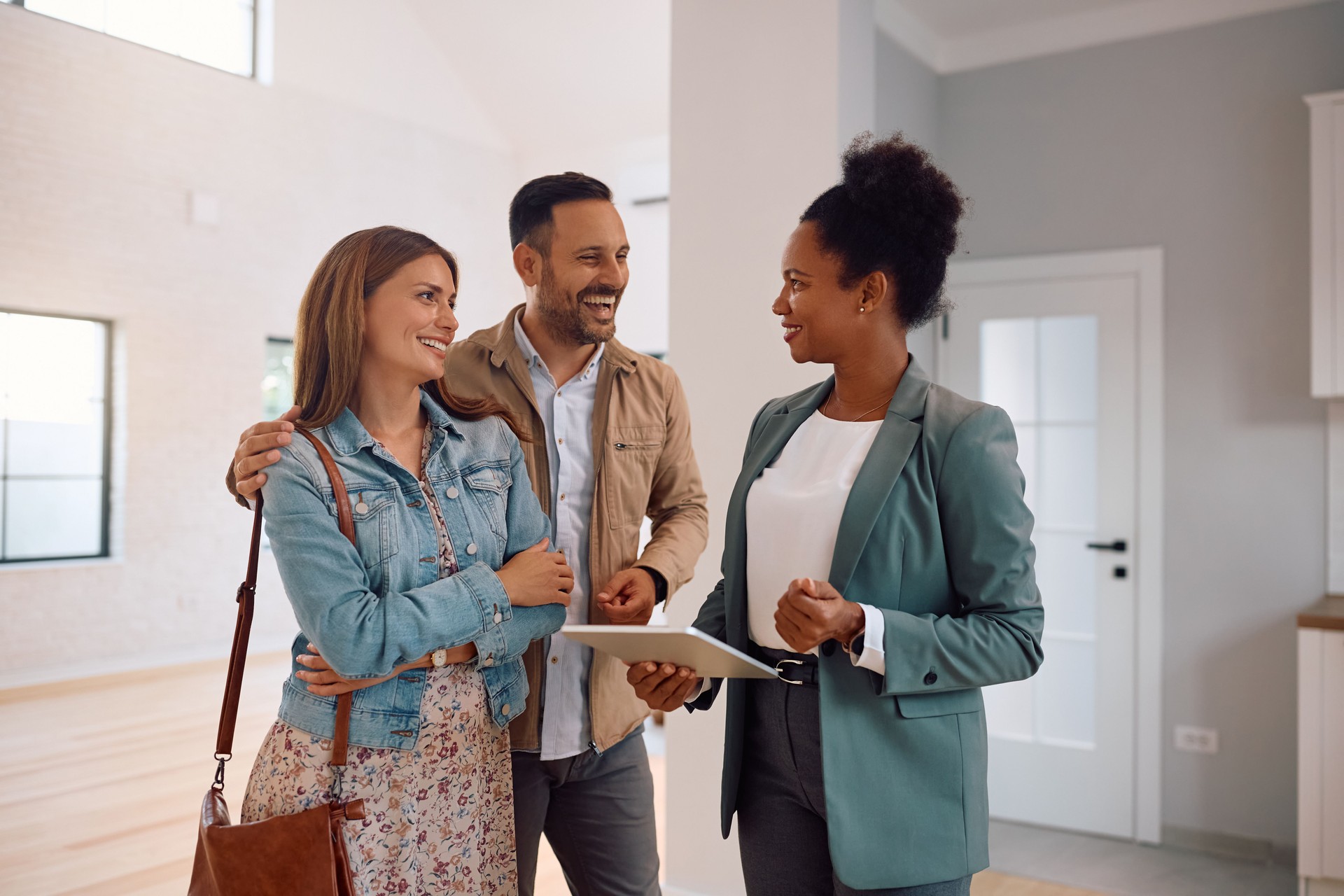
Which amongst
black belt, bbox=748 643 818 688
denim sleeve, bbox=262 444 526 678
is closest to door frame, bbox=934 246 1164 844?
black belt, bbox=748 643 818 688

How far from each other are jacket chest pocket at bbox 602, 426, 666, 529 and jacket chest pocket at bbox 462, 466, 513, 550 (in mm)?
275

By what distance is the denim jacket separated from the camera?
1305 mm

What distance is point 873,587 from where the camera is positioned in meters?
1.31

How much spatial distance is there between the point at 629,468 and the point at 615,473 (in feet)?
0.12

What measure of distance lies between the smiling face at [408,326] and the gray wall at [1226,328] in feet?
9.72

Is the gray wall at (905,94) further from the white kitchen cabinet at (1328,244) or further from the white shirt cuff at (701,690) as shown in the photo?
the white shirt cuff at (701,690)

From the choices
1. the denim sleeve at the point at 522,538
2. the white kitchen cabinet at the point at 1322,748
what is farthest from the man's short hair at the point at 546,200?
the white kitchen cabinet at the point at 1322,748

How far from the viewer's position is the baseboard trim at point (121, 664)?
21.2 feet

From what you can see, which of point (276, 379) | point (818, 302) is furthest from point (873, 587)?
point (276, 379)

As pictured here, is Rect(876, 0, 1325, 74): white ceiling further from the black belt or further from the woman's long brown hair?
the black belt

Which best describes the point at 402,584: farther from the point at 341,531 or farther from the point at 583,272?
the point at 583,272

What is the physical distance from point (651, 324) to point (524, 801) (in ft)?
23.2

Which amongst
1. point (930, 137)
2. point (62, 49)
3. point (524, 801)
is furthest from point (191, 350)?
point (524, 801)

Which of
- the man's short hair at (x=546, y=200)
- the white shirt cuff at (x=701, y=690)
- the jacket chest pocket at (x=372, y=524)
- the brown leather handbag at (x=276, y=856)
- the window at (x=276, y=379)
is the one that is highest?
the window at (x=276, y=379)
